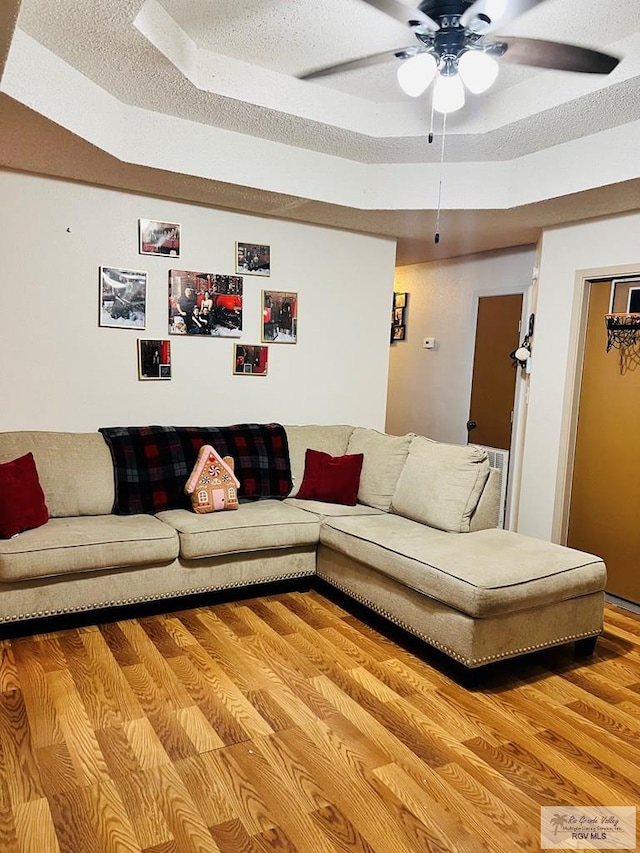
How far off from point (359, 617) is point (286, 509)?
2.53ft

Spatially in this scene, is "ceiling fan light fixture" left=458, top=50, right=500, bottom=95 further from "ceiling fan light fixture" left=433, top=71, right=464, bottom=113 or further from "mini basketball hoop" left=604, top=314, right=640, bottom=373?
"mini basketball hoop" left=604, top=314, right=640, bottom=373

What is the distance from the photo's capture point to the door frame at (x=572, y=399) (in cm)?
406

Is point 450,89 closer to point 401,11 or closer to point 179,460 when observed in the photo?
point 401,11

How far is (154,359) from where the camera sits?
3998mm

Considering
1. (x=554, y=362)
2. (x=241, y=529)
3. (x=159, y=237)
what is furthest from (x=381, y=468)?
(x=159, y=237)

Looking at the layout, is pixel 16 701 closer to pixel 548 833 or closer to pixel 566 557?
pixel 548 833

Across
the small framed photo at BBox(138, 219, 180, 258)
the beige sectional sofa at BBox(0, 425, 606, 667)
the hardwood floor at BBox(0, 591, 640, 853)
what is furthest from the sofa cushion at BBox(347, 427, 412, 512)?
the small framed photo at BBox(138, 219, 180, 258)

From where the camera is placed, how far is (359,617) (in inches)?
136

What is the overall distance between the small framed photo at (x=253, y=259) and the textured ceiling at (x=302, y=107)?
0.26m

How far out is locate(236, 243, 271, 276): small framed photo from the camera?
422 cm

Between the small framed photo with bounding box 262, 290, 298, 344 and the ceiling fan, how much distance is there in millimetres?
2058

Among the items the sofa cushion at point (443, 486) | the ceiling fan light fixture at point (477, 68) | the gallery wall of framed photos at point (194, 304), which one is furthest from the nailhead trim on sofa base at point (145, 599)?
the ceiling fan light fixture at point (477, 68)

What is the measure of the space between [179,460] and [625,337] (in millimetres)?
2837

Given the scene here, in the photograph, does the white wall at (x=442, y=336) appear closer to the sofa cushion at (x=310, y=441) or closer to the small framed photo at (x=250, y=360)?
the sofa cushion at (x=310, y=441)
